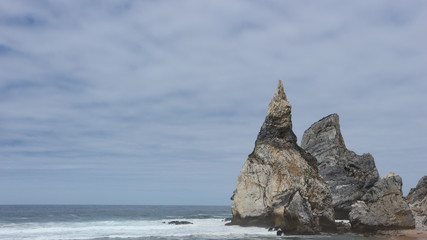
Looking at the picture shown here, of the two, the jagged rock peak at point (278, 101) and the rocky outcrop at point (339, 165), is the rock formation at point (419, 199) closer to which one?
the rocky outcrop at point (339, 165)

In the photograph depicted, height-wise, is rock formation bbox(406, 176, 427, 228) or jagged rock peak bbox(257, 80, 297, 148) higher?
jagged rock peak bbox(257, 80, 297, 148)

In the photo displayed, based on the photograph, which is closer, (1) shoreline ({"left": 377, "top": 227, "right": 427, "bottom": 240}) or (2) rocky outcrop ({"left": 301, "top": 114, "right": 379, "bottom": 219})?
(1) shoreline ({"left": 377, "top": 227, "right": 427, "bottom": 240})

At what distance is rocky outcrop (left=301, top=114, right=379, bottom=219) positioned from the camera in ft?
165

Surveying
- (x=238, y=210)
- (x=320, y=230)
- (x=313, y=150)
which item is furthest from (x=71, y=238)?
(x=313, y=150)

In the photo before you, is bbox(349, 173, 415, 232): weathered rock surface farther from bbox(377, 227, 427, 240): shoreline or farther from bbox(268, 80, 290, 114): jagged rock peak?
bbox(268, 80, 290, 114): jagged rock peak

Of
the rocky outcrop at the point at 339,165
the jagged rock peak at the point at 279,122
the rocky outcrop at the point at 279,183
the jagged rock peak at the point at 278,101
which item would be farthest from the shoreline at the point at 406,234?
the jagged rock peak at the point at 278,101

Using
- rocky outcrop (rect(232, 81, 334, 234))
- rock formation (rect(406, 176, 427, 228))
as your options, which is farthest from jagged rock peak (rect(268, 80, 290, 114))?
rock formation (rect(406, 176, 427, 228))

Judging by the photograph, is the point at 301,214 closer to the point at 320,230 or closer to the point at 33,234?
the point at 320,230

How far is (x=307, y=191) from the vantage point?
42.2 meters

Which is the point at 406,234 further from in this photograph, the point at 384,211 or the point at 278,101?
the point at 278,101

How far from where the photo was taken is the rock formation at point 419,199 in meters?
56.1

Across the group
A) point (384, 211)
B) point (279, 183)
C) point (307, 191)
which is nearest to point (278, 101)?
point (279, 183)

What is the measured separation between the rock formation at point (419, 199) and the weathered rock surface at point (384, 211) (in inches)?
464

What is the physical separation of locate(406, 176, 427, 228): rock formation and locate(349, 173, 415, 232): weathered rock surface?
1179cm
